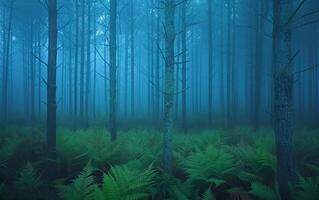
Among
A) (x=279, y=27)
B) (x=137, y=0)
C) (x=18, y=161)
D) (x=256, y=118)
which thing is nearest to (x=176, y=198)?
(x=279, y=27)

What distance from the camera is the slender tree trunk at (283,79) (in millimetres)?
5629

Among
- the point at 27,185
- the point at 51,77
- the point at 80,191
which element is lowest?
the point at 27,185

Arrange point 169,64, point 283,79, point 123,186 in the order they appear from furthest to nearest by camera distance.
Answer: point 169,64
point 283,79
point 123,186

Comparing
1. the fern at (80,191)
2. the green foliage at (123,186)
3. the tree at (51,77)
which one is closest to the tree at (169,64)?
the green foliage at (123,186)

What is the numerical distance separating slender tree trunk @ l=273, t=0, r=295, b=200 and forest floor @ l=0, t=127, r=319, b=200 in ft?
2.23

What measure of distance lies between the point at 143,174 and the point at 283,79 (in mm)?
3132

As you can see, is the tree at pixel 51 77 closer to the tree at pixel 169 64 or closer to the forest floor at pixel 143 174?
the forest floor at pixel 143 174

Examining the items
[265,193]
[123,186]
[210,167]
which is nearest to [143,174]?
[123,186]

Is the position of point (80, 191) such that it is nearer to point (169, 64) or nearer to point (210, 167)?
point (210, 167)

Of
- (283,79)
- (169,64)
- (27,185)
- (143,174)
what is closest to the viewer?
(283,79)

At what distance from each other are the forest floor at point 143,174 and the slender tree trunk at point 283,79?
68cm

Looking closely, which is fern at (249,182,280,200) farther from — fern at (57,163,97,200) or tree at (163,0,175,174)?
fern at (57,163,97,200)

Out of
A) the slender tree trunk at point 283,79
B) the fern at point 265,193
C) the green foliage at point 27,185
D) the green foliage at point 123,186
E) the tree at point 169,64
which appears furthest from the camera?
the tree at point 169,64

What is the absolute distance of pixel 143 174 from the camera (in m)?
5.89
